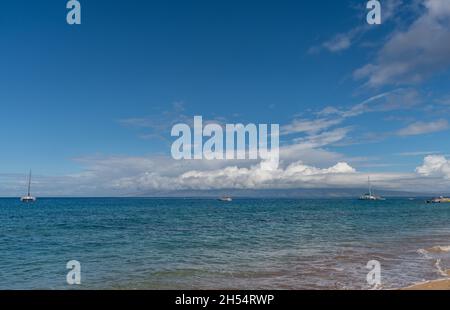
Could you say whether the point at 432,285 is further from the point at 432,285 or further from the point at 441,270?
the point at 441,270

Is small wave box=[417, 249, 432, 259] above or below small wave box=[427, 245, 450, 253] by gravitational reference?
above

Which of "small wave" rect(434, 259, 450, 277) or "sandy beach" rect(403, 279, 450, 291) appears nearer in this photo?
"sandy beach" rect(403, 279, 450, 291)

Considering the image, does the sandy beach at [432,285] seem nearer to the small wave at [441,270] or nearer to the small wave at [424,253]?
the small wave at [441,270]

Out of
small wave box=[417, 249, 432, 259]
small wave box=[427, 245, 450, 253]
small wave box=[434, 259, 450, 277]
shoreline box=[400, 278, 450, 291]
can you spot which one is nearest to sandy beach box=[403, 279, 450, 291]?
shoreline box=[400, 278, 450, 291]

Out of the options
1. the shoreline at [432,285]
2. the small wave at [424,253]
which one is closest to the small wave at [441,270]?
the shoreline at [432,285]

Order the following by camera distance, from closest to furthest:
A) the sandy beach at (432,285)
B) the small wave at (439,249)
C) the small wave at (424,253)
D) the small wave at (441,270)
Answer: the sandy beach at (432,285), the small wave at (441,270), the small wave at (424,253), the small wave at (439,249)

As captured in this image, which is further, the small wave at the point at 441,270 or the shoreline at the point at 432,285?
the small wave at the point at 441,270

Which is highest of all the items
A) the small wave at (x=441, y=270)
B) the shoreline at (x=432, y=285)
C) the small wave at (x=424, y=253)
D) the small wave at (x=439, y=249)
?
the shoreline at (x=432, y=285)

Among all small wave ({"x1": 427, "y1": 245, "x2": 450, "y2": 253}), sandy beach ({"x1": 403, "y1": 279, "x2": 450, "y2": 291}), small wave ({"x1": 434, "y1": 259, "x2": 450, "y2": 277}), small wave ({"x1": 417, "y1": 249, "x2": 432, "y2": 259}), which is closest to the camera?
sandy beach ({"x1": 403, "y1": 279, "x2": 450, "y2": 291})

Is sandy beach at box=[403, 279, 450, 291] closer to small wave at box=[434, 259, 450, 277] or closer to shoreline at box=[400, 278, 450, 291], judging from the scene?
shoreline at box=[400, 278, 450, 291]

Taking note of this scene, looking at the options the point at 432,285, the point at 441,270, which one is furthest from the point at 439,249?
the point at 432,285

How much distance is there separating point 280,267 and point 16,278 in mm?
14377

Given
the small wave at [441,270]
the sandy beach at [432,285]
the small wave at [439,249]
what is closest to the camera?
the sandy beach at [432,285]
